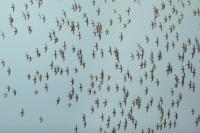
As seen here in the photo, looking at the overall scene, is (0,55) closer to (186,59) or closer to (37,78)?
(37,78)

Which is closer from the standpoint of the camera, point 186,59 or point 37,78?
point 37,78

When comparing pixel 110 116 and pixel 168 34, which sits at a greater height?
pixel 168 34

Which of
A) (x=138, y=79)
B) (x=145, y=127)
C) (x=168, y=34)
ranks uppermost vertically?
(x=168, y=34)

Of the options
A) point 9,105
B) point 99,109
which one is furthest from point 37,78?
point 99,109

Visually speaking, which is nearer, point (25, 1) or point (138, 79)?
point (25, 1)

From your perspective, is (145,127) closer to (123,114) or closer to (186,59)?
(123,114)

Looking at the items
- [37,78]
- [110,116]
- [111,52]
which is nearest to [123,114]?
[110,116]

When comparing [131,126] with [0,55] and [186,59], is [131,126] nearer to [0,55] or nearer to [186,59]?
[186,59]
